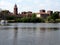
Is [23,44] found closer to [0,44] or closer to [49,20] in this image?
[0,44]

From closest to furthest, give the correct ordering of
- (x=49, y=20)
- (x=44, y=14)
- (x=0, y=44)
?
1. (x=0, y=44)
2. (x=49, y=20)
3. (x=44, y=14)

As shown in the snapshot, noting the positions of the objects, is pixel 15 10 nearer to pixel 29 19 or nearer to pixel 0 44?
pixel 29 19

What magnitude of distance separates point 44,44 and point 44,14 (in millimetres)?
166357

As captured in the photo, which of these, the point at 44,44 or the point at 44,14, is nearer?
the point at 44,44

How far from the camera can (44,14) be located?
183500 mm

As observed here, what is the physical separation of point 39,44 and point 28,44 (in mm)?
914

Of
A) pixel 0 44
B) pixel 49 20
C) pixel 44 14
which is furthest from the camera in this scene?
pixel 44 14

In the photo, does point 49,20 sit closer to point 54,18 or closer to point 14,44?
point 54,18

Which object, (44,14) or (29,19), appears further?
(44,14)

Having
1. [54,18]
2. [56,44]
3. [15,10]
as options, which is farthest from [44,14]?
[56,44]

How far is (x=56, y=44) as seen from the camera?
58.6 feet

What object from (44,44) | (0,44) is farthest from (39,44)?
(0,44)

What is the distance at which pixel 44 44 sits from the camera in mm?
17750

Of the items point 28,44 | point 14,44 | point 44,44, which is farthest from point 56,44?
point 14,44
